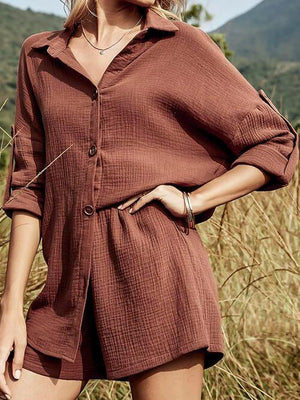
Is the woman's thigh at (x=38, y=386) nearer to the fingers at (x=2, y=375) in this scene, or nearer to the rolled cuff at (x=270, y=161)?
the fingers at (x=2, y=375)

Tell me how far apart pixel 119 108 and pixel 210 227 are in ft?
6.84

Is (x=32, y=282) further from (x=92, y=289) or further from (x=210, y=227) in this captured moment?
(x=92, y=289)

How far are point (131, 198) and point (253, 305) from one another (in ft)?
7.90

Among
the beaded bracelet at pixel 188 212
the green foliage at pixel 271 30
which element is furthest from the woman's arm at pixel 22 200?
the green foliage at pixel 271 30

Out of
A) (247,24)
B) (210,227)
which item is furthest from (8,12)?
(247,24)

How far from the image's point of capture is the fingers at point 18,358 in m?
2.02

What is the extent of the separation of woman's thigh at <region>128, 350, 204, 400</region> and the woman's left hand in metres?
0.36

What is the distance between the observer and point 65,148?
2.09m

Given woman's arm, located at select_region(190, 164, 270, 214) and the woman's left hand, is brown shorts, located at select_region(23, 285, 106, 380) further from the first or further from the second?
woman's arm, located at select_region(190, 164, 270, 214)

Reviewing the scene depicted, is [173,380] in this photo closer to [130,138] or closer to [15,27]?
[130,138]

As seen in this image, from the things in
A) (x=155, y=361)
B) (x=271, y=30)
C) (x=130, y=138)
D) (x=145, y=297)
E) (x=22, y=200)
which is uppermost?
(x=130, y=138)

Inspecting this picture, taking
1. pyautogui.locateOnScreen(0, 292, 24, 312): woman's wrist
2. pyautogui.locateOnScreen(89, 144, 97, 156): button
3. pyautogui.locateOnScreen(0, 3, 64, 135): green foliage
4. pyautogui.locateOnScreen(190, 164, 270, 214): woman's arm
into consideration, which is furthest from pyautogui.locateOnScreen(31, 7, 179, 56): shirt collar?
pyautogui.locateOnScreen(0, 3, 64, 135): green foliage

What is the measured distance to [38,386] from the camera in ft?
6.61

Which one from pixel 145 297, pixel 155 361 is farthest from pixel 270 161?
pixel 155 361
